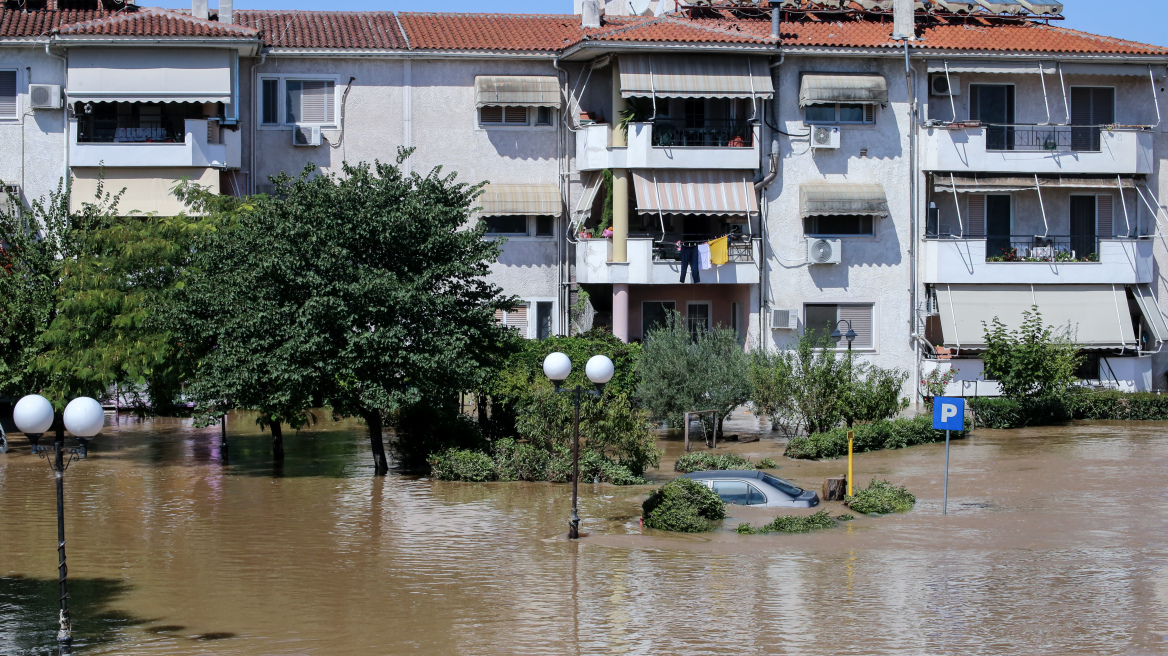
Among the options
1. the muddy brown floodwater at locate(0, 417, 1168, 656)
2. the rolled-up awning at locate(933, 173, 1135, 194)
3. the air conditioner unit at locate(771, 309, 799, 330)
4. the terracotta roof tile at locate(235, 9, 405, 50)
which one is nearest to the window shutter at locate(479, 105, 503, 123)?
the terracotta roof tile at locate(235, 9, 405, 50)

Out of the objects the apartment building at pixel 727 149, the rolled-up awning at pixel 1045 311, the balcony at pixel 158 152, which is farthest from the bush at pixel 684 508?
the balcony at pixel 158 152

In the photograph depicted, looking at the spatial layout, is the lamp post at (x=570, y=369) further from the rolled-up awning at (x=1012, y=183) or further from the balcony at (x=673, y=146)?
the rolled-up awning at (x=1012, y=183)

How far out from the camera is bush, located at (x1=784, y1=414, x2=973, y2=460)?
27234 mm

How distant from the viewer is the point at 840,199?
35.2 metres

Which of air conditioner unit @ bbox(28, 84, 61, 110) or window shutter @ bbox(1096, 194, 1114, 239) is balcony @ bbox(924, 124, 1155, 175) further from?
air conditioner unit @ bbox(28, 84, 61, 110)

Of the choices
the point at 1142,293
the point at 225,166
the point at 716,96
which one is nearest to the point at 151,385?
the point at 225,166

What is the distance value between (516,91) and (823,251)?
32.4 ft

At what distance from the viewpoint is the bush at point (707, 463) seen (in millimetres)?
24750

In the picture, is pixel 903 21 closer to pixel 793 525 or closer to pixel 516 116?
pixel 516 116

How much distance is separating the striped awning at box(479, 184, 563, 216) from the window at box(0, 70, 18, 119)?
1294 cm

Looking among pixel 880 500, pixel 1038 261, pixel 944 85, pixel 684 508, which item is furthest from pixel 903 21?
pixel 684 508

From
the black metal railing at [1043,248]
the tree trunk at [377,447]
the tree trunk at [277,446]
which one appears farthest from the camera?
the black metal railing at [1043,248]

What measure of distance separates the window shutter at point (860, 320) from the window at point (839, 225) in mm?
2211

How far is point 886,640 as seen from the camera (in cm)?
1344
